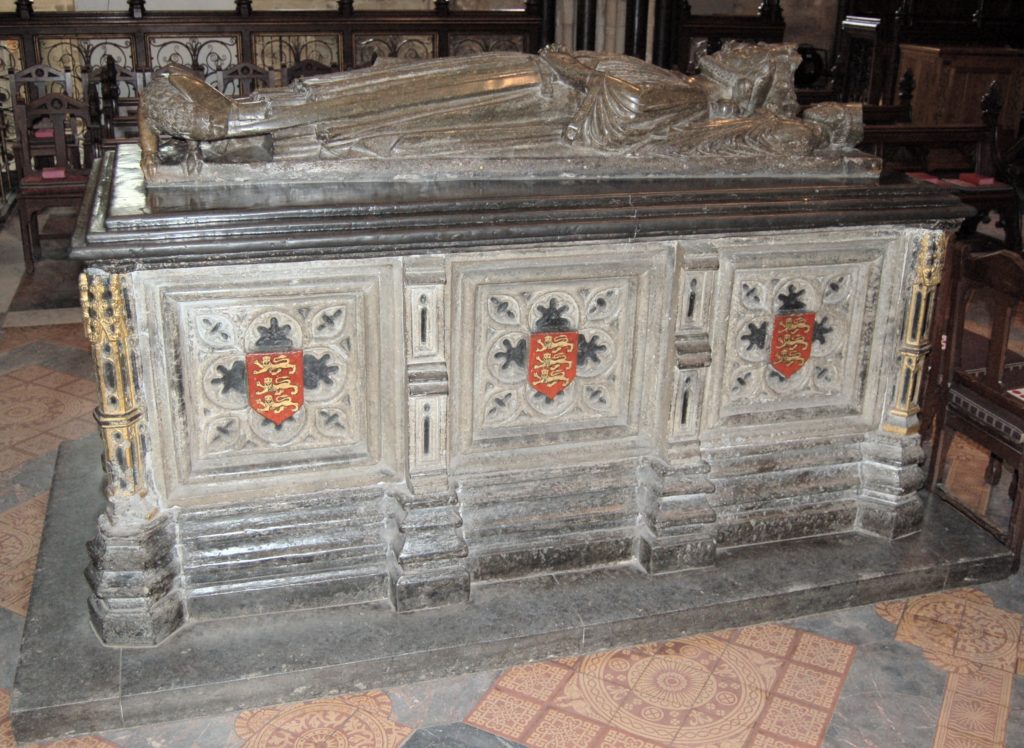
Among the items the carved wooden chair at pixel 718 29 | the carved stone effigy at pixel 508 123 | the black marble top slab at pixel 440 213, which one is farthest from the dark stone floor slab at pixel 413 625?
the carved wooden chair at pixel 718 29

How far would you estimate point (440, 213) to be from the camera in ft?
8.11

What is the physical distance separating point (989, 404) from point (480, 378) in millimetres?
1545

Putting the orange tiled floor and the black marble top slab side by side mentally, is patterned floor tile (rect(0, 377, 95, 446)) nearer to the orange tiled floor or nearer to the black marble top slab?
the orange tiled floor

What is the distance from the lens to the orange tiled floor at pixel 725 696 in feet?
8.03

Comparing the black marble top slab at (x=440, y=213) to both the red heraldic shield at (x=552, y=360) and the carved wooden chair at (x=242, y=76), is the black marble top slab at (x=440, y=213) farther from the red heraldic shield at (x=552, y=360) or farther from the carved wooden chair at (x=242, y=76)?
the carved wooden chair at (x=242, y=76)

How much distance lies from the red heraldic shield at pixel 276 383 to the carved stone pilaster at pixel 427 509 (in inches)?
10.7

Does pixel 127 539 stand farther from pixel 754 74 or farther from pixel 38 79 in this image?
pixel 38 79

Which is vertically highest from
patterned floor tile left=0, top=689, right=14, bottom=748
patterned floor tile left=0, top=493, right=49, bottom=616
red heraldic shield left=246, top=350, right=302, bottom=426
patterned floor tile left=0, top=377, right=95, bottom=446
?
red heraldic shield left=246, top=350, right=302, bottom=426

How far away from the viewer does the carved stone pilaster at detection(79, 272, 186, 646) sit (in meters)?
2.39

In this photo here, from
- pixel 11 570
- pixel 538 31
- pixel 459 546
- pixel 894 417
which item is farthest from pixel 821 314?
pixel 538 31

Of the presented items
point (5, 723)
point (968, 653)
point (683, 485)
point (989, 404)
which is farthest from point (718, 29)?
point (5, 723)

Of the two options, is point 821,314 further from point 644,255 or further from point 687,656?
point 687,656

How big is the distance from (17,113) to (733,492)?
15.7 ft

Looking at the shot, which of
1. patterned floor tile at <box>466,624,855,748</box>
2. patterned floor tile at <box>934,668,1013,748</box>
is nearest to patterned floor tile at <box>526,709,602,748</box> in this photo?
patterned floor tile at <box>466,624,855,748</box>
